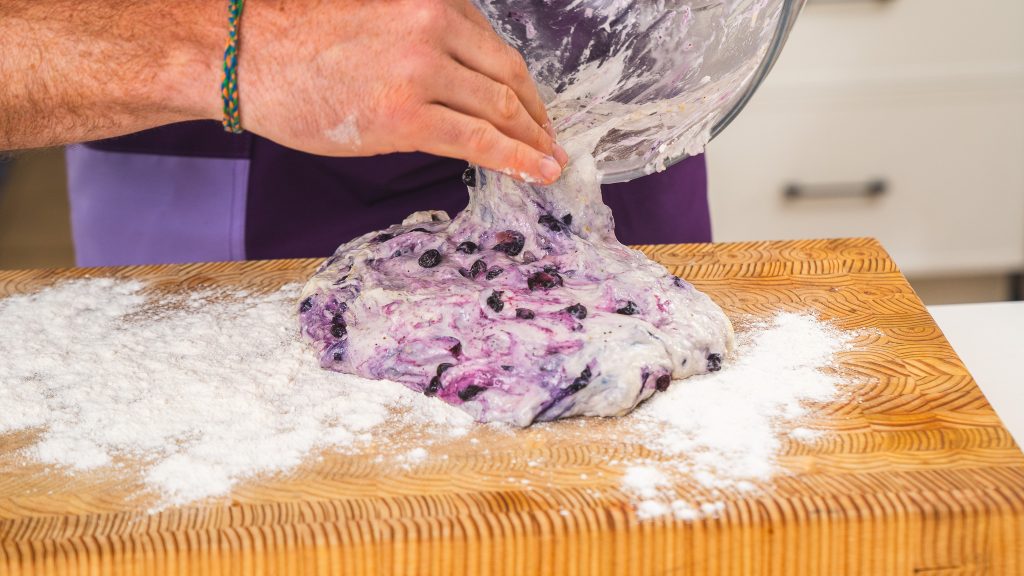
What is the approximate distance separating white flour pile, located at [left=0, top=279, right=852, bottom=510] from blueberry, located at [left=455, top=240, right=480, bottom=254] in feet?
0.66

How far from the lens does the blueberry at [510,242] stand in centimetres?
114

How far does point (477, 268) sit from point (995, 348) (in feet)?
1.92

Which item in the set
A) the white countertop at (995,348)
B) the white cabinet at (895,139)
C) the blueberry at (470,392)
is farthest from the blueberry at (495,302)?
the white cabinet at (895,139)

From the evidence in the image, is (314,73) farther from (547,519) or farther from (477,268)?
(547,519)

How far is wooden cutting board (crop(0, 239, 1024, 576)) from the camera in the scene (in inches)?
30.4

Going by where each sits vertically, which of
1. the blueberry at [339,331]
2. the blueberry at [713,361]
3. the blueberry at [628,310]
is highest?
the blueberry at [628,310]

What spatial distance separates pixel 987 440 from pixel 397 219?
2.64ft

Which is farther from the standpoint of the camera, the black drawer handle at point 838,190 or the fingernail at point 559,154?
the black drawer handle at point 838,190

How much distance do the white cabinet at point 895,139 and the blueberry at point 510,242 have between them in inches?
48.3

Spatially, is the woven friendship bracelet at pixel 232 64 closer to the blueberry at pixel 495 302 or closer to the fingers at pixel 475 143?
the fingers at pixel 475 143

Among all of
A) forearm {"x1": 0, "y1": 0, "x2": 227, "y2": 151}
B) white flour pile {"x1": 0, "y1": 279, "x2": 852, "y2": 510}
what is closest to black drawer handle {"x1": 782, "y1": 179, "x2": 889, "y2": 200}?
white flour pile {"x1": 0, "y1": 279, "x2": 852, "y2": 510}

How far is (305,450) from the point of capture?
0.90 meters

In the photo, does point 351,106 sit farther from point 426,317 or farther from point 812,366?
point 812,366

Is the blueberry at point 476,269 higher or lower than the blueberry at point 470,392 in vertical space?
higher
